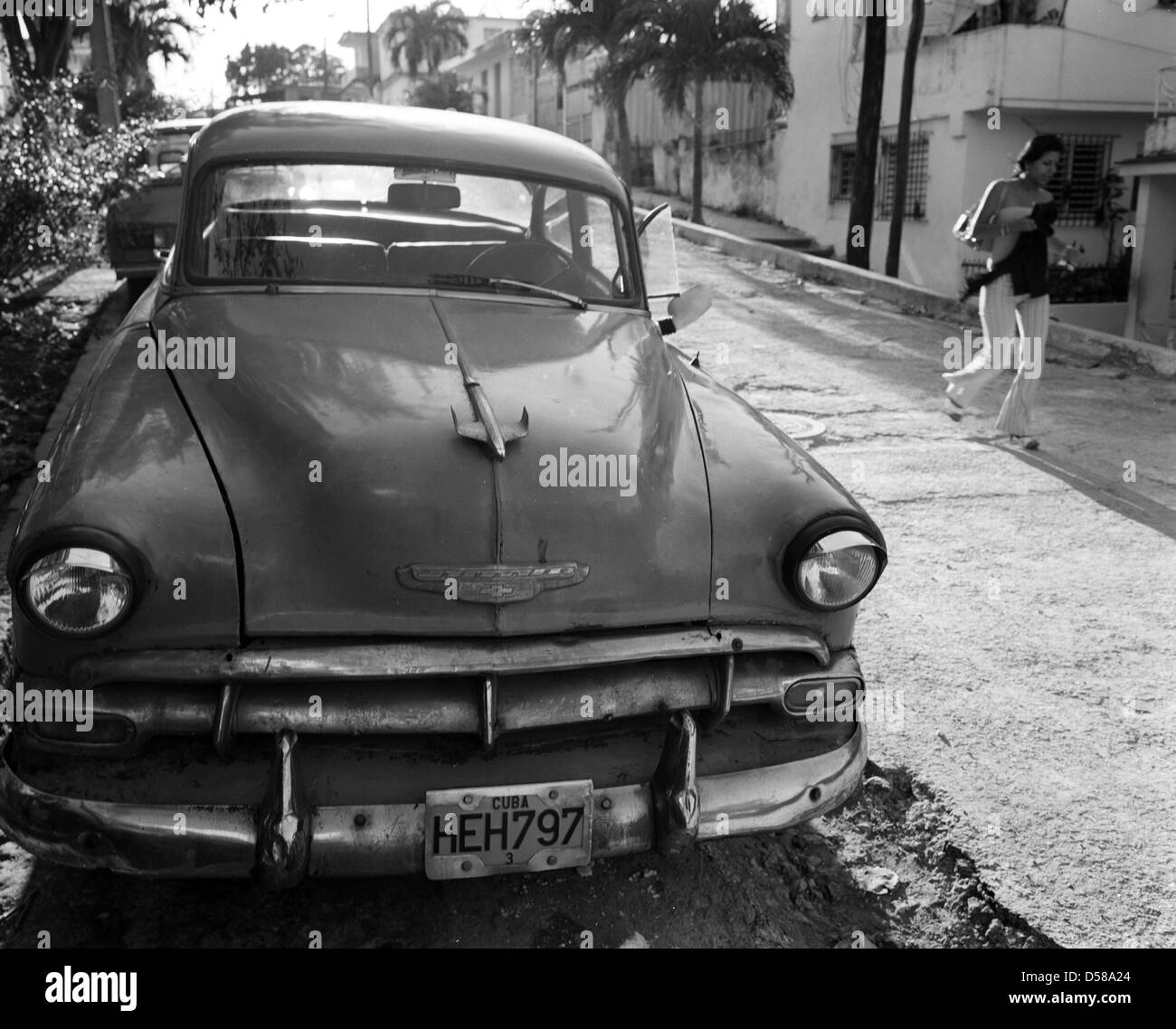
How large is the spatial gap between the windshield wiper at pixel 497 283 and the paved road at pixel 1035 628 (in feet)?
5.32

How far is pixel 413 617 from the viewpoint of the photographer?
2.23 metres

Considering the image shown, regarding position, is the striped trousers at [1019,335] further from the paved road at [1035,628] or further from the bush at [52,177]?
the bush at [52,177]

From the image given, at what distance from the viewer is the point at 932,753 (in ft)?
10.7

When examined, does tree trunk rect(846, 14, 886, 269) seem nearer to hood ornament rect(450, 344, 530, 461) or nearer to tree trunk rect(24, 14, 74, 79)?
A: tree trunk rect(24, 14, 74, 79)

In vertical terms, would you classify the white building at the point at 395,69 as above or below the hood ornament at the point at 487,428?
above

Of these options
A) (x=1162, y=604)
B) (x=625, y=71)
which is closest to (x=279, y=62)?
(x=625, y=71)

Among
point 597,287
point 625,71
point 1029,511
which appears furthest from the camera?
point 625,71

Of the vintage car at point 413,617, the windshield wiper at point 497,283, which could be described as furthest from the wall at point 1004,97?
the vintage car at point 413,617

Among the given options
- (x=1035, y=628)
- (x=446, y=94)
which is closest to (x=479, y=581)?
(x=1035, y=628)

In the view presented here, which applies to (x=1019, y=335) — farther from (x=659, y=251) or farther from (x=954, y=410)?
(x=659, y=251)

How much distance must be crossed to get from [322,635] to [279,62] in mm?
→ 72792

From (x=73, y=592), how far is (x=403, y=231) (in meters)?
1.83

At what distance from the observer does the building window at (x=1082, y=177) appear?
17.2m
